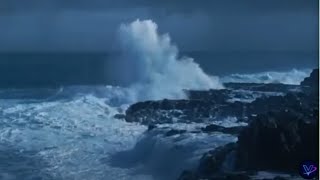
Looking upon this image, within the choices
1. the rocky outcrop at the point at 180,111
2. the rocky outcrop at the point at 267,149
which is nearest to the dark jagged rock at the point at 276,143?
the rocky outcrop at the point at 267,149

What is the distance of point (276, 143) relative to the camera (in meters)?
16.9

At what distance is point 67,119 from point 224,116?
5637 millimetres

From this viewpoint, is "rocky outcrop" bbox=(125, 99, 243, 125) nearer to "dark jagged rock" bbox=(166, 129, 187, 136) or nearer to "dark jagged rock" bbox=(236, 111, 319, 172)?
"dark jagged rock" bbox=(166, 129, 187, 136)

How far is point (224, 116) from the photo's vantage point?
25188 millimetres

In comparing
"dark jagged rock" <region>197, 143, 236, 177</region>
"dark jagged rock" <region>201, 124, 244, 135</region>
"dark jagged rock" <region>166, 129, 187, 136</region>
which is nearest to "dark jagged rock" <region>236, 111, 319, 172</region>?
"dark jagged rock" <region>197, 143, 236, 177</region>

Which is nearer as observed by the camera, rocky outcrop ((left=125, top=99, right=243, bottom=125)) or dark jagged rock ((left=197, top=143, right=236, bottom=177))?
dark jagged rock ((left=197, top=143, right=236, bottom=177))

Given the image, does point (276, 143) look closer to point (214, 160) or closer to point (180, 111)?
point (214, 160)

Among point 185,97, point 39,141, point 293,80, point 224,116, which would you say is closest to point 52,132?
point 39,141

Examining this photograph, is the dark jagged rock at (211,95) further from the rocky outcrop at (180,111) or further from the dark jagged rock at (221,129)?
the dark jagged rock at (221,129)

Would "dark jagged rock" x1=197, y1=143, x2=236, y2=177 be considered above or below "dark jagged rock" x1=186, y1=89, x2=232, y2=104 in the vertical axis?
below

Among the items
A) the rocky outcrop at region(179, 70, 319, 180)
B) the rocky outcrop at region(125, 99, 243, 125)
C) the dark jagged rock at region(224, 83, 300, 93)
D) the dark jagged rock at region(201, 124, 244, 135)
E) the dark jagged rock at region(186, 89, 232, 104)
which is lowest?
the rocky outcrop at region(179, 70, 319, 180)

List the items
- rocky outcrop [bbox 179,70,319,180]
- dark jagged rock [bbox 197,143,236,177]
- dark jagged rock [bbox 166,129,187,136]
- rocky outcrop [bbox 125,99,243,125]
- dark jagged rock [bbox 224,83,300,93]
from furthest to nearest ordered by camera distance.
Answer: dark jagged rock [bbox 224,83,300,93]
rocky outcrop [bbox 125,99,243,125]
dark jagged rock [bbox 166,129,187,136]
dark jagged rock [bbox 197,143,236,177]
rocky outcrop [bbox 179,70,319,180]

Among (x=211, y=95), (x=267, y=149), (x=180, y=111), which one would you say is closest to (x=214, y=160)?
(x=267, y=149)

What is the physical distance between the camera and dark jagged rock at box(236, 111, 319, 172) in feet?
54.0
